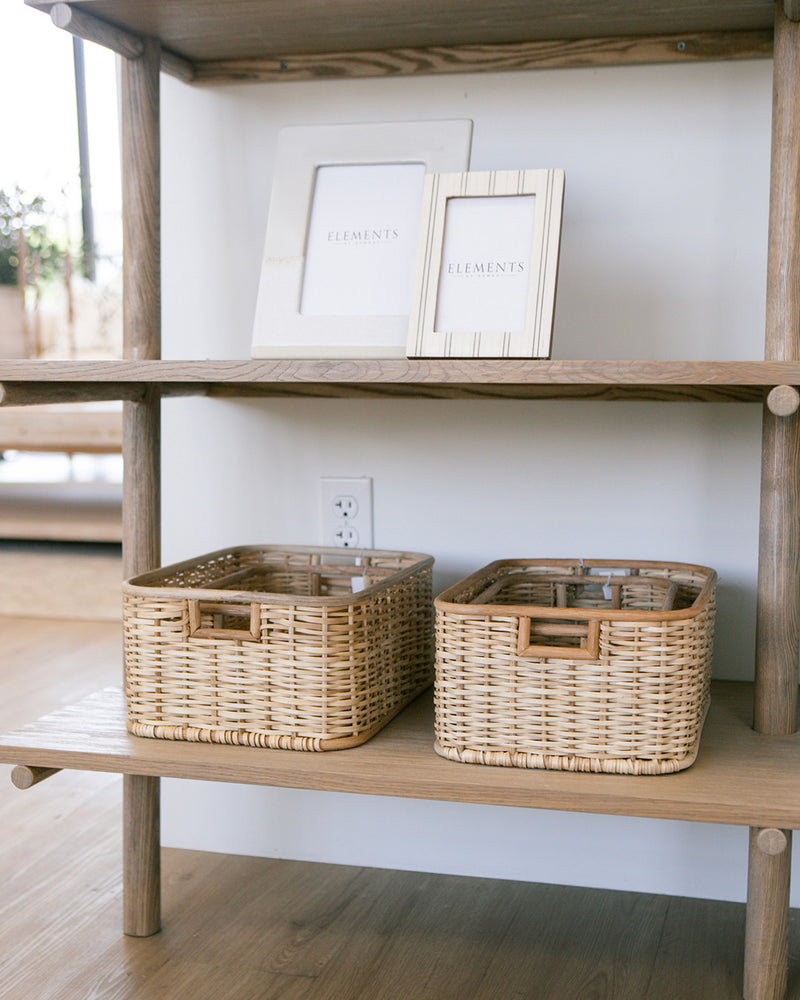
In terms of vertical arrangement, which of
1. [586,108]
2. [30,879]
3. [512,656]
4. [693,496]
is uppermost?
[586,108]

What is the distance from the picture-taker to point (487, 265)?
3.63 ft

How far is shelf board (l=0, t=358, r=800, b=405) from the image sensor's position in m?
0.94

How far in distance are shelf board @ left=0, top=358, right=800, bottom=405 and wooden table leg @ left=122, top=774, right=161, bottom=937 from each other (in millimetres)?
467

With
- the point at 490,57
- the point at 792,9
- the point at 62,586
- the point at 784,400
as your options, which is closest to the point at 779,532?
the point at 784,400

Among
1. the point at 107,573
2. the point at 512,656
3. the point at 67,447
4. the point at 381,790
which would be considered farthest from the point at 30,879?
the point at 67,447

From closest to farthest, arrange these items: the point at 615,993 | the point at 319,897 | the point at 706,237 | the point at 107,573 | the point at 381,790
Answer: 1. the point at 381,790
2. the point at 615,993
3. the point at 706,237
4. the point at 319,897
5. the point at 107,573

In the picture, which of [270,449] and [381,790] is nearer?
[381,790]

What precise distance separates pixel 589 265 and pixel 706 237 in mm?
138

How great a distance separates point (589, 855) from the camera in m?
1.41

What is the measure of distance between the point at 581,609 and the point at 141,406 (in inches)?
22.8

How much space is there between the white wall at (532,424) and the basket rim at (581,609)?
0.28ft

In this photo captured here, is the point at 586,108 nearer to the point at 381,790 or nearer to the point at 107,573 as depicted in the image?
the point at 381,790

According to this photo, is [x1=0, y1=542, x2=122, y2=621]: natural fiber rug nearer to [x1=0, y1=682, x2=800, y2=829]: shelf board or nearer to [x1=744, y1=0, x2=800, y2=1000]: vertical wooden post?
[x1=0, y1=682, x2=800, y2=829]: shelf board

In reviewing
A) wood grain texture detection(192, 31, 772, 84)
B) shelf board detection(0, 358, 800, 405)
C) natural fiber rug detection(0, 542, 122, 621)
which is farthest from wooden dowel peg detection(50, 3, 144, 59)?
natural fiber rug detection(0, 542, 122, 621)
